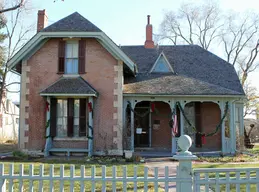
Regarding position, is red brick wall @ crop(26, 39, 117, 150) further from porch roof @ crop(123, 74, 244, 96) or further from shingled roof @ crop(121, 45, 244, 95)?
shingled roof @ crop(121, 45, 244, 95)

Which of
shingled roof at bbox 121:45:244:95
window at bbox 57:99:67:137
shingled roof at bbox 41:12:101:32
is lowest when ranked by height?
window at bbox 57:99:67:137

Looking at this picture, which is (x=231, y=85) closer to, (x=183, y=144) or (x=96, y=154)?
(x=96, y=154)

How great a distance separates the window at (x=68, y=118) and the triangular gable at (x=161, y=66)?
18.5 feet

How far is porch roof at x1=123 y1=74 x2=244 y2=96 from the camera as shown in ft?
56.4

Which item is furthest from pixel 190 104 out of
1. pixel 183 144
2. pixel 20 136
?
pixel 183 144

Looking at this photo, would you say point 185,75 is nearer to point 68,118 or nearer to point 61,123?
point 68,118

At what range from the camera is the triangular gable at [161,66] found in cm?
2012

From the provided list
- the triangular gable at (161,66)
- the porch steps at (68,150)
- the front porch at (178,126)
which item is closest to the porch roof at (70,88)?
the porch steps at (68,150)

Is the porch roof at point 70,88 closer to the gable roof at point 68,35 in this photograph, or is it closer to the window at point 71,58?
the window at point 71,58

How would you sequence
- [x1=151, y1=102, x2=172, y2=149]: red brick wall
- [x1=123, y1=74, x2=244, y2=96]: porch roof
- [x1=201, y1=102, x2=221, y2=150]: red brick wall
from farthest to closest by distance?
[x1=151, y1=102, x2=172, y2=149]: red brick wall, [x1=201, y1=102, x2=221, y2=150]: red brick wall, [x1=123, y1=74, x2=244, y2=96]: porch roof

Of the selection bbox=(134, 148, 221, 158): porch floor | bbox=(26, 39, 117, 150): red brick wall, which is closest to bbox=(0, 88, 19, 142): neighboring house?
bbox=(26, 39, 117, 150): red brick wall

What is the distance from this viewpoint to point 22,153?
15.9m

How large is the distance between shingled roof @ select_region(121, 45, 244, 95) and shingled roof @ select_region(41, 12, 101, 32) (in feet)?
12.3

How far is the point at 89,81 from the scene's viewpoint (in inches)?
663
